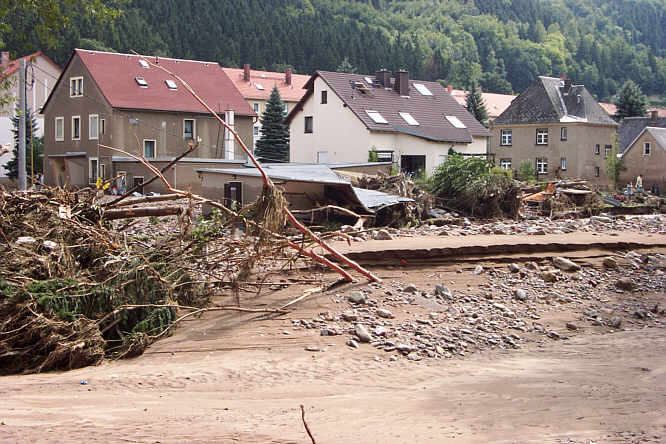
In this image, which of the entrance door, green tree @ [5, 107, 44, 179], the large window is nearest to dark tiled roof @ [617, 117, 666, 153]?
the large window

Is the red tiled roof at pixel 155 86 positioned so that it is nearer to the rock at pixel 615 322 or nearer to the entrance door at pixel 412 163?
the entrance door at pixel 412 163

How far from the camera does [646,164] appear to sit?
5431 centimetres

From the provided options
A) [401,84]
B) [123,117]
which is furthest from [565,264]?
[123,117]

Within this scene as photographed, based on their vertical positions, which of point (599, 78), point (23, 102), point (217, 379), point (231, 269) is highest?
point (599, 78)

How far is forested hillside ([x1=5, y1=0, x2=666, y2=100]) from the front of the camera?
349ft

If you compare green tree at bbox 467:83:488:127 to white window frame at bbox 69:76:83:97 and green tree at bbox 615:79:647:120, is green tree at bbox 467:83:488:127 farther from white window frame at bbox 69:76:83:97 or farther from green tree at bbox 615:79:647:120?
white window frame at bbox 69:76:83:97

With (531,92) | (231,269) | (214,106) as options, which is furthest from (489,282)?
(531,92)

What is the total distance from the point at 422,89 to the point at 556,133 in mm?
14151

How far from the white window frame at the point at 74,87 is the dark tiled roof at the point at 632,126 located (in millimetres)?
44099

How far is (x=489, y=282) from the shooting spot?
49.3 feet

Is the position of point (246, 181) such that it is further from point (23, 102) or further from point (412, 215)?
point (23, 102)

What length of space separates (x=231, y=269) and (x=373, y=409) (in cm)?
577

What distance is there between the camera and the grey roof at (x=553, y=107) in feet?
180

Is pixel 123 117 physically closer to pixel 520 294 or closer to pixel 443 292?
pixel 443 292
